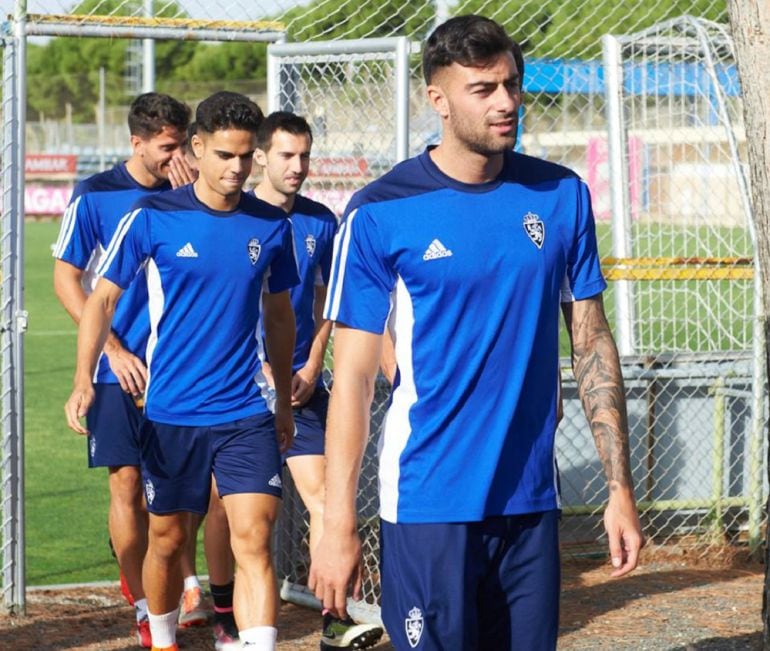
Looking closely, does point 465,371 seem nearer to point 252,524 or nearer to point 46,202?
point 252,524

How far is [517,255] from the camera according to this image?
3.58 metres

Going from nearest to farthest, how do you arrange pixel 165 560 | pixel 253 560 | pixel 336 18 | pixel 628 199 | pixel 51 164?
pixel 253 560, pixel 165 560, pixel 336 18, pixel 628 199, pixel 51 164

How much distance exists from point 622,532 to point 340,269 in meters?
0.95

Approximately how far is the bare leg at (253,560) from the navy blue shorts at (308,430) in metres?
1.00

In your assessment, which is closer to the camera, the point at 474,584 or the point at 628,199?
the point at 474,584

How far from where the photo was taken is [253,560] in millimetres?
5449

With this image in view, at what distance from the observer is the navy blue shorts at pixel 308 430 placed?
662 centimetres

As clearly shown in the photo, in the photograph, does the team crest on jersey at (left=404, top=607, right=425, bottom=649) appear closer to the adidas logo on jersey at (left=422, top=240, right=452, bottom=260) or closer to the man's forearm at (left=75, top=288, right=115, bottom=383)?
the adidas logo on jersey at (left=422, top=240, right=452, bottom=260)

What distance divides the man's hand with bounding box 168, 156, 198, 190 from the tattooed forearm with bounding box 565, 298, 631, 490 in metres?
3.19

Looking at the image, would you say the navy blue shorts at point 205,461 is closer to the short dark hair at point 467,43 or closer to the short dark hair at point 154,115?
the short dark hair at point 154,115

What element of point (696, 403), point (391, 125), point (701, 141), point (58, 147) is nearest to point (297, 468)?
point (391, 125)

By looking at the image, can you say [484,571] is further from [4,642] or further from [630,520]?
[4,642]

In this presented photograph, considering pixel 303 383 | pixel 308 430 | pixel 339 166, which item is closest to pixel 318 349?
pixel 303 383

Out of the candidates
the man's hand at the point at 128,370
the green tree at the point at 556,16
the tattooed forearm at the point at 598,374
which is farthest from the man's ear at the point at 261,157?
the tattooed forearm at the point at 598,374
